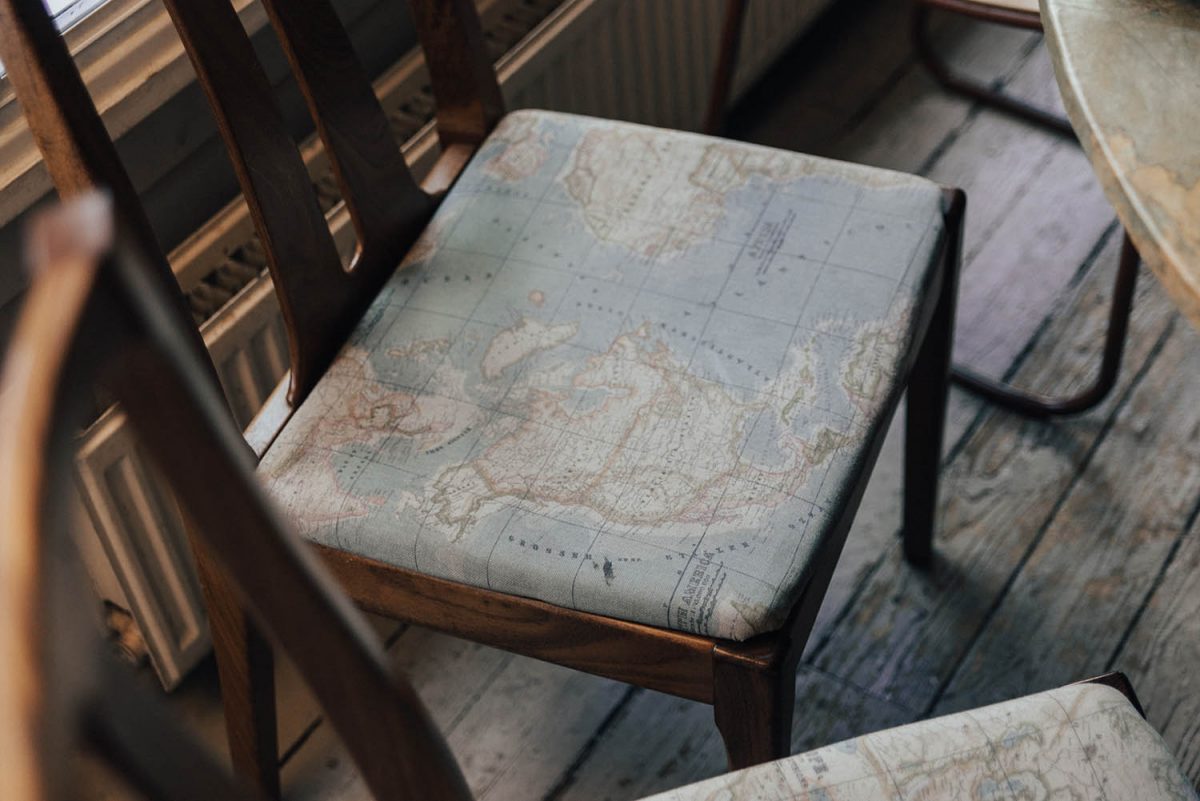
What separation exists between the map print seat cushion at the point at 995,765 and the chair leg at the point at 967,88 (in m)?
1.32

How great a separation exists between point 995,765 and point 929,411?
567mm

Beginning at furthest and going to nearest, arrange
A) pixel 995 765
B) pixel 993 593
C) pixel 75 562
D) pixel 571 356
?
pixel 993 593
pixel 571 356
pixel 995 765
pixel 75 562

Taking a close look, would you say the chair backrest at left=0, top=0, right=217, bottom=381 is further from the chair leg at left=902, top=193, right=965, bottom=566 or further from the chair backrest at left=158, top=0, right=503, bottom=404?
the chair leg at left=902, top=193, right=965, bottom=566

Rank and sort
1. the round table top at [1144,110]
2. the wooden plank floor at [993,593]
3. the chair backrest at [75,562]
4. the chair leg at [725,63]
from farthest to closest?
the chair leg at [725,63] < the wooden plank floor at [993,593] < the round table top at [1144,110] < the chair backrest at [75,562]

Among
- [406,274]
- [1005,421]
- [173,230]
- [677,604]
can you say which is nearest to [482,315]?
[406,274]

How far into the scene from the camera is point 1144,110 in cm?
69

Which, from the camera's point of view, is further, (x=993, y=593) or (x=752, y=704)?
(x=993, y=593)

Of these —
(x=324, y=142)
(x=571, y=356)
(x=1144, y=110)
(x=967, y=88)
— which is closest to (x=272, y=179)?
(x=324, y=142)

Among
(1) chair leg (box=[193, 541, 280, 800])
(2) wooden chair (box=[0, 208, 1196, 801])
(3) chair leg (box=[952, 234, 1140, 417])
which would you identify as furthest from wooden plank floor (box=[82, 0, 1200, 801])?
(2) wooden chair (box=[0, 208, 1196, 801])

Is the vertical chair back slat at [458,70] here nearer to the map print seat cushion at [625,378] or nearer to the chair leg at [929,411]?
the map print seat cushion at [625,378]

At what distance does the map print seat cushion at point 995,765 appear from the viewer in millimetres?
646

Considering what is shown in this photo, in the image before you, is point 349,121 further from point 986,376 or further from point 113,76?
point 986,376

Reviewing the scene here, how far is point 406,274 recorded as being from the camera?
99 cm

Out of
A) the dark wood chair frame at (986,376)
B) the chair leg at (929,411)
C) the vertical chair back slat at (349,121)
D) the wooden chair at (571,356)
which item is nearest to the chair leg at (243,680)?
the wooden chair at (571,356)
